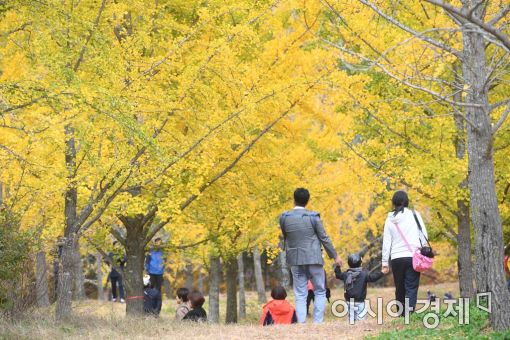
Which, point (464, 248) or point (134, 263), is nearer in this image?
point (464, 248)

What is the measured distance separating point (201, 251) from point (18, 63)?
5.00 metres

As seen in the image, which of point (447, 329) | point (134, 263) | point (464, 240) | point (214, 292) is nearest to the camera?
point (447, 329)

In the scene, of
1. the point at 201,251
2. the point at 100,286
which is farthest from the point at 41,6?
the point at 100,286

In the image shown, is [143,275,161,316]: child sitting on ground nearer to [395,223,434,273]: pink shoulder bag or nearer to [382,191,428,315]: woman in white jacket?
[382,191,428,315]: woman in white jacket

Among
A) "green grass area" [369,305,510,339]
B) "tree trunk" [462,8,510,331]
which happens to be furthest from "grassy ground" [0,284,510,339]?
"tree trunk" [462,8,510,331]

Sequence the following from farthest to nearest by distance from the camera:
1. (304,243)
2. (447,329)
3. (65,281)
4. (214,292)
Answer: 1. (214,292)
2. (65,281)
3. (304,243)
4. (447,329)

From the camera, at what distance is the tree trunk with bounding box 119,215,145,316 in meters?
11.6

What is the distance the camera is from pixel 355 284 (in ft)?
29.9

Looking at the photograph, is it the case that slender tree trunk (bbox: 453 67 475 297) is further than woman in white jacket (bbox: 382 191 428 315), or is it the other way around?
slender tree trunk (bbox: 453 67 475 297)

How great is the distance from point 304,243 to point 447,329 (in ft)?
6.32

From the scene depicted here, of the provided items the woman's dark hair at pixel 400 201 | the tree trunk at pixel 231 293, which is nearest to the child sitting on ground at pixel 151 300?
the tree trunk at pixel 231 293

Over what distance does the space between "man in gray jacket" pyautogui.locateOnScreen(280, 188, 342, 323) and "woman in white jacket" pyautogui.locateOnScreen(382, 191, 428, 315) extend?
2.08ft

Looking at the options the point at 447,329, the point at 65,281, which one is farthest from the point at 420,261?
the point at 65,281

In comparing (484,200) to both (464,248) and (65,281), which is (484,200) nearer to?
(464,248)
